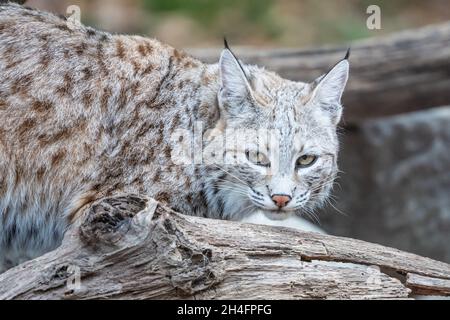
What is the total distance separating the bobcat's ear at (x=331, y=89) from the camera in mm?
5027

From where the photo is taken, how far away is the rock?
8688 mm

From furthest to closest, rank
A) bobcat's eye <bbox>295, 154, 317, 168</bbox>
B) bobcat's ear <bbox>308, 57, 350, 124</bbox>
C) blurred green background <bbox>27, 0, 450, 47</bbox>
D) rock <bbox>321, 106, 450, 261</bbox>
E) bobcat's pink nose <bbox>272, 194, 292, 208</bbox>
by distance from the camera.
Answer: blurred green background <bbox>27, 0, 450, 47</bbox> → rock <bbox>321, 106, 450, 261</bbox> → bobcat's ear <bbox>308, 57, 350, 124</bbox> → bobcat's eye <bbox>295, 154, 317, 168</bbox> → bobcat's pink nose <bbox>272, 194, 292, 208</bbox>

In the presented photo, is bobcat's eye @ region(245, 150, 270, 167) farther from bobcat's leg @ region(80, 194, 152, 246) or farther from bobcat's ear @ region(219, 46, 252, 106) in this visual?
bobcat's leg @ region(80, 194, 152, 246)

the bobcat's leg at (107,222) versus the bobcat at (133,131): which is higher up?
the bobcat at (133,131)

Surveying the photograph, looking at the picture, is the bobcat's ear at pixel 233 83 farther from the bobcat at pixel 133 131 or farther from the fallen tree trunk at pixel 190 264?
the fallen tree trunk at pixel 190 264

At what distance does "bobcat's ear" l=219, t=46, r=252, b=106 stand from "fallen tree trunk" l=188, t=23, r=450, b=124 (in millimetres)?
2344

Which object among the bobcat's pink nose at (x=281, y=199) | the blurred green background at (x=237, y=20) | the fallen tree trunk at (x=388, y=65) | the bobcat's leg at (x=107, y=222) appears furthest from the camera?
the blurred green background at (x=237, y=20)

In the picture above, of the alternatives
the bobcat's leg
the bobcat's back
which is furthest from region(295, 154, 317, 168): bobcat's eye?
the bobcat's leg

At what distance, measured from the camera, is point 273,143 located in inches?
187

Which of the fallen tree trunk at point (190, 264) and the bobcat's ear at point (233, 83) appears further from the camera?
the bobcat's ear at point (233, 83)

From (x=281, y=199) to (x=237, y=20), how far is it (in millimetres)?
7755

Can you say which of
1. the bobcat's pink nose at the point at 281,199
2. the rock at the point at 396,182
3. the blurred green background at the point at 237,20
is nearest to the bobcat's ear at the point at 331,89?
the bobcat's pink nose at the point at 281,199

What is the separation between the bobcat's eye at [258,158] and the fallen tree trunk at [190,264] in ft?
1.27

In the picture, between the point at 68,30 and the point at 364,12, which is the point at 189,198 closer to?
the point at 68,30
